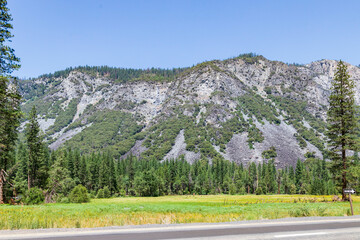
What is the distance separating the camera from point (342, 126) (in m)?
41.3

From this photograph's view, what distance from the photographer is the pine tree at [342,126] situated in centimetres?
4028

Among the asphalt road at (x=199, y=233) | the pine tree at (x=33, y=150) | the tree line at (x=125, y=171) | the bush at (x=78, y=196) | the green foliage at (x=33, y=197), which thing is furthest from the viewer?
the bush at (x=78, y=196)

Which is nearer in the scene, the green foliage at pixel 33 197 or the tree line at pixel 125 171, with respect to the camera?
the tree line at pixel 125 171

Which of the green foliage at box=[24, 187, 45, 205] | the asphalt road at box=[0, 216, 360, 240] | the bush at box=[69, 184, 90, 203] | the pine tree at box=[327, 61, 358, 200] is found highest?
the pine tree at box=[327, 61, 358, 200]

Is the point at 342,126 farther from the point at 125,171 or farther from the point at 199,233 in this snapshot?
the point at 125,171

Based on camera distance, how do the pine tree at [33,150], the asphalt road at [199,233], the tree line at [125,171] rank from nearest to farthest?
the asphalt road at [199,233], the tree line at [125,171], the pine tree at [33,150]

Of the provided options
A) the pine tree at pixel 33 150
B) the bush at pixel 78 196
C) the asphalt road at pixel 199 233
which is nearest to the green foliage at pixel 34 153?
the pine tree at pixel 33 150

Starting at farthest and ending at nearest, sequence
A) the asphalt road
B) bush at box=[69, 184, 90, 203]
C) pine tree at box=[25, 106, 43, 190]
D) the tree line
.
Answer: bush at box=[69, 184, 90, 203], pine tree at box=[25, 106, 43, 190], the tree line, the asphalt road

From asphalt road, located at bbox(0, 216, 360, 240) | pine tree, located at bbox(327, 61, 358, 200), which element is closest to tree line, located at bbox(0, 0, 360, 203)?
pine tree, located at bbox(327, 61, 358, 200)

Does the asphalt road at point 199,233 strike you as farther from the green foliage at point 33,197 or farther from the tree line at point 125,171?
the green foliage at point 33,197

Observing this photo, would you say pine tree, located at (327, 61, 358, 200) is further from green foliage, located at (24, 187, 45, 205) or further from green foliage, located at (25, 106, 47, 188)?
green foliage, located at (25, 106, 47, 188)

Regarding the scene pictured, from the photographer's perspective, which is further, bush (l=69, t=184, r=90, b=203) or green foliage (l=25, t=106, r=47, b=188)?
bush (l=69, t=184, r=90, b=203)

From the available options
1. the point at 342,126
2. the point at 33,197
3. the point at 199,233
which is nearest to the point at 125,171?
the point at 33,197

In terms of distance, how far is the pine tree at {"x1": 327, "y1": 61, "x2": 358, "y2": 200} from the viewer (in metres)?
40.3
